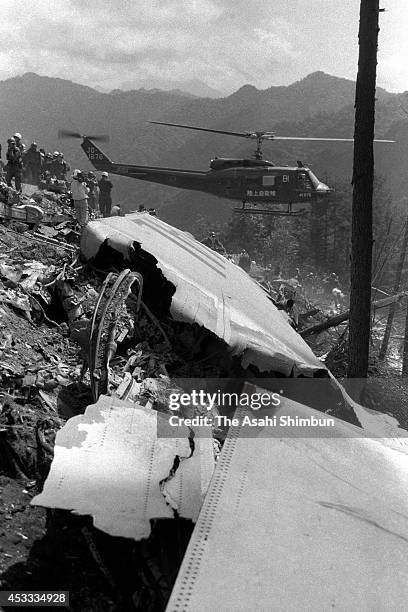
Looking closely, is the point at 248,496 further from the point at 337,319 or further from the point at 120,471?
the point at 337,319

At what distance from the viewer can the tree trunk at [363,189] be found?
8.16 m

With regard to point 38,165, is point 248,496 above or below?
below

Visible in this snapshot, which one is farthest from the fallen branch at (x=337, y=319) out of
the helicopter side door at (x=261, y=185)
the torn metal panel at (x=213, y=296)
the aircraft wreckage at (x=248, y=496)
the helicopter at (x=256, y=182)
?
the helicopter side door at (x=261, y=185)

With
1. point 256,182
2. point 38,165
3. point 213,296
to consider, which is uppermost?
point 38,165

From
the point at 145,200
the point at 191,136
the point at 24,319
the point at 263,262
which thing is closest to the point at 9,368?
the point at 24,319

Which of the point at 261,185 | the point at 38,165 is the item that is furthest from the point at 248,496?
the point at 38,165

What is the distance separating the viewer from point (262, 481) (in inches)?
151

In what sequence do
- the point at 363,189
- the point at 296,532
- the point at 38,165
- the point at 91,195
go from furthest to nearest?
the point at 38,165 → the point at 91,195 → the point at 363,189 → the point at 296,532

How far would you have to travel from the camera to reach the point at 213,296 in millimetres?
7297

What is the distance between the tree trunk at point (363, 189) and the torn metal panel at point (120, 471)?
5.04 m

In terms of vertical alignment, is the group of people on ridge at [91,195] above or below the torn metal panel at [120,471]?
above

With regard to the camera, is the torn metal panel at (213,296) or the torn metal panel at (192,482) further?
the torn metal panel at (213,296)

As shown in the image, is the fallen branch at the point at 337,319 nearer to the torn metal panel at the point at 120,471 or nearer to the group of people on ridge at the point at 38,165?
the torn metal panel at the point at 120,471

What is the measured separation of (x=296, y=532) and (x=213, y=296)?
13.8 feet
